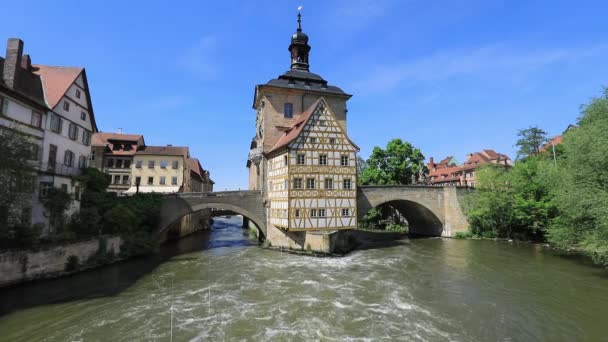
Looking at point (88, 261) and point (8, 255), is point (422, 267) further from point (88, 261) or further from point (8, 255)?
point (8, 255)

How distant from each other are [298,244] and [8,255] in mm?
14233

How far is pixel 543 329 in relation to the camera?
8.66 metres

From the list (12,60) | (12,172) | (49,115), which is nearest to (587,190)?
(12,172)

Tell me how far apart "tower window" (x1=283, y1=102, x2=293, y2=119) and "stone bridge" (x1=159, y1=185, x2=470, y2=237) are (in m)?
7.06

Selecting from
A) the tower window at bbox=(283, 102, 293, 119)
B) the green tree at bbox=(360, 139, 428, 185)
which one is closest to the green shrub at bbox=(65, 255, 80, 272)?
the tower window at bbox=(283, 102, 293, 119)

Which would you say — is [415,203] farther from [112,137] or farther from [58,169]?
[112,137]

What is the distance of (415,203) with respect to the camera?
89.5 feet

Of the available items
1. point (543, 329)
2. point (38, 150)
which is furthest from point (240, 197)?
point (543, 329)

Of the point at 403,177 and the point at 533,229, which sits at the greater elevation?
the point at 403,177

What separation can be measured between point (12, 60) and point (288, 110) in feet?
55.6

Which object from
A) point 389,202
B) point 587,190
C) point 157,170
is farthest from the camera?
point 157,170

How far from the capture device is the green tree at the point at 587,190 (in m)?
12.3

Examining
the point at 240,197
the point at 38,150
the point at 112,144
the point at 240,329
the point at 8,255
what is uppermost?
the point at 112,144

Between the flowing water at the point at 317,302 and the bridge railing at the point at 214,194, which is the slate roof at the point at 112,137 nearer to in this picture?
A: the bridge railing at the point at 214,194
